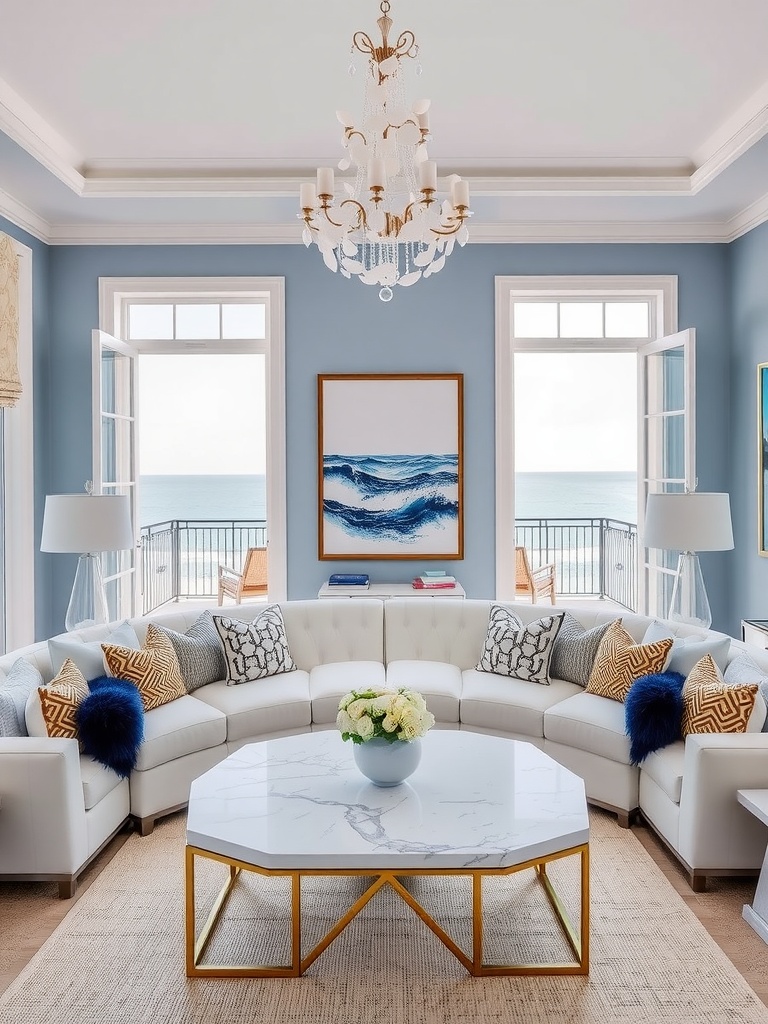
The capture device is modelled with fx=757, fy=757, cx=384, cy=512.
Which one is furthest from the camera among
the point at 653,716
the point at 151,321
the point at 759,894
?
the point at 151,321

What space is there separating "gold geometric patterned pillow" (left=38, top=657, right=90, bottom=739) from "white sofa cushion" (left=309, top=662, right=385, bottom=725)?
1.09 m

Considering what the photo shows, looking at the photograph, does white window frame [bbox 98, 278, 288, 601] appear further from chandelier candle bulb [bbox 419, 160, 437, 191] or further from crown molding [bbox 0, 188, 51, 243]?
chandelier candle bulb [bbox 419, 160, 437, 191]

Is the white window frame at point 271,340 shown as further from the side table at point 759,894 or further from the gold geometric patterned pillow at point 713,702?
the side table at point 759,894

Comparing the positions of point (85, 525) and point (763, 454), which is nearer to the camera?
point (85, 525)

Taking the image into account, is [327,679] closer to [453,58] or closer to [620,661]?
[620,661]

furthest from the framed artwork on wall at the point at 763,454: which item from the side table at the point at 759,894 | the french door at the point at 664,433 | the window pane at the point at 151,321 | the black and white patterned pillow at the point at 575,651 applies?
the window pane at the point at 151,321

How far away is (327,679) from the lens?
384 cm

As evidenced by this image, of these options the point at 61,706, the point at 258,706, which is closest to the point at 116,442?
the point at 258,706

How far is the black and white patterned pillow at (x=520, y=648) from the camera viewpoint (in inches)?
150

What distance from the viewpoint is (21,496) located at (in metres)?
4.42

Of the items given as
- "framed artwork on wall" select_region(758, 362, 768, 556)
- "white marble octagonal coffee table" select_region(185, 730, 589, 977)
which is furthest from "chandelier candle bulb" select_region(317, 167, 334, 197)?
"framed artwork on wall" select_region(758, 362, 768, 556)

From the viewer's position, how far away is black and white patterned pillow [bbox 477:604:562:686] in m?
3.82

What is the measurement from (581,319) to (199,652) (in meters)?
3.31

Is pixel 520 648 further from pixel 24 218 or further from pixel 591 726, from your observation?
pixel 24 218
